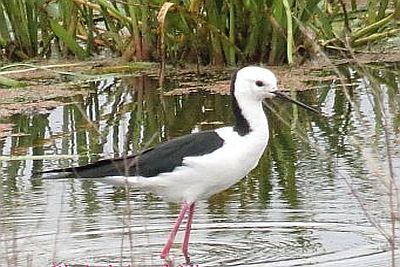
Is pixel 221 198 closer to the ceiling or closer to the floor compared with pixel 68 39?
closer to the floor

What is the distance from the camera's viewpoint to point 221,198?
18.5ft

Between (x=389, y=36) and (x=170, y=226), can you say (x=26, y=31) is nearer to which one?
(x=389, y=36)

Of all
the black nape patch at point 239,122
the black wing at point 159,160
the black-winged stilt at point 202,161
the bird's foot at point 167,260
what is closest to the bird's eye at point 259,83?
the black-winged stilt at point 202,161

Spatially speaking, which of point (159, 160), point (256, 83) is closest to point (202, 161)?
point (159, 160)

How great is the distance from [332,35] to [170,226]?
3.81 m

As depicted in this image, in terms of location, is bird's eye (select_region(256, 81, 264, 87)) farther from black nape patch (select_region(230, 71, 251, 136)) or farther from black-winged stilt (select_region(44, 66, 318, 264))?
black nape patch (select_region(230, 71, 251, 136))

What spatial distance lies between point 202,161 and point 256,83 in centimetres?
39

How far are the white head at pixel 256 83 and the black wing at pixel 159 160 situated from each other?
0.67 ft

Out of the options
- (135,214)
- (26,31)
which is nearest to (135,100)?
(26,31)

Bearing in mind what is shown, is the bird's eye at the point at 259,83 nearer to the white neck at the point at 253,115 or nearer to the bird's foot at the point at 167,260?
the white neck at the point at 253,115

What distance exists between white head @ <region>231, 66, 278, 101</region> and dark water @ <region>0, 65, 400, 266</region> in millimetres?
379

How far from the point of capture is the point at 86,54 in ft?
29.9

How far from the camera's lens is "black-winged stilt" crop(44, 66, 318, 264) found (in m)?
4.89

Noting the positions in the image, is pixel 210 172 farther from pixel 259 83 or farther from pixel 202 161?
pixel 259 83
